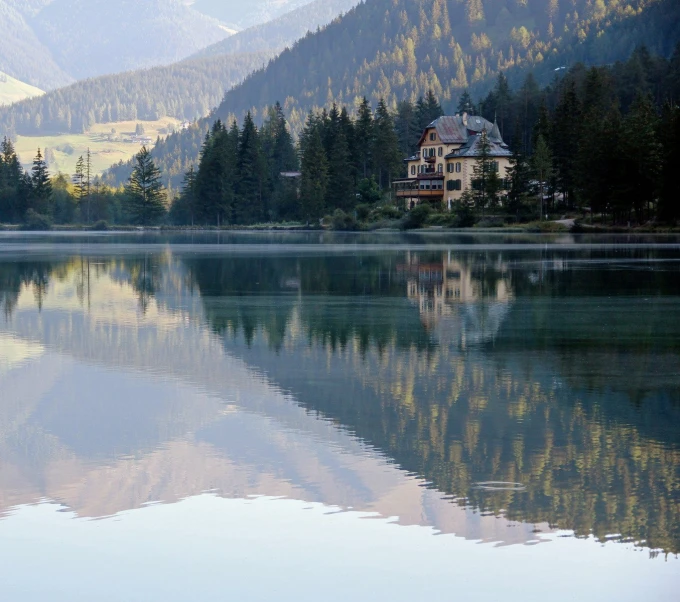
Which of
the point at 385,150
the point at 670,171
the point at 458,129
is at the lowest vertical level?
the point at 670,171

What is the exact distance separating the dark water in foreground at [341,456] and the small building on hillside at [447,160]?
114 meters

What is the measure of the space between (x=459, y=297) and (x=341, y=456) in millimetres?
20256

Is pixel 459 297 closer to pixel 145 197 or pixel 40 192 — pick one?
pixel 145 197

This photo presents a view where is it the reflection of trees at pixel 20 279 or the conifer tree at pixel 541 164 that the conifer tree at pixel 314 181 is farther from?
the reflection of trees at pixel 20 279

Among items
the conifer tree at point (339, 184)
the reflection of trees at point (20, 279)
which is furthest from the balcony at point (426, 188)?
the reflection of trees at point (20, 279)

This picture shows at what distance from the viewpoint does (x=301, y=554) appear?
9438 millimetres

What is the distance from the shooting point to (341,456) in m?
12.5

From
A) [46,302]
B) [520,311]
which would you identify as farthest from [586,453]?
[46,302]

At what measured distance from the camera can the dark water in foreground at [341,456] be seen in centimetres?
903

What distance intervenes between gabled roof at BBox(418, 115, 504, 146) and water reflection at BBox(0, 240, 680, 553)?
4524 inches

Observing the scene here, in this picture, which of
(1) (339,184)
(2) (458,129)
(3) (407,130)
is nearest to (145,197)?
(3) (407,130)

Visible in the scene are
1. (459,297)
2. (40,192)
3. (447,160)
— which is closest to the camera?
(459,297)

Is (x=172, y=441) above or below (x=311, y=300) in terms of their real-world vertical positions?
below

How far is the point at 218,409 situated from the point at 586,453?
539 cm
